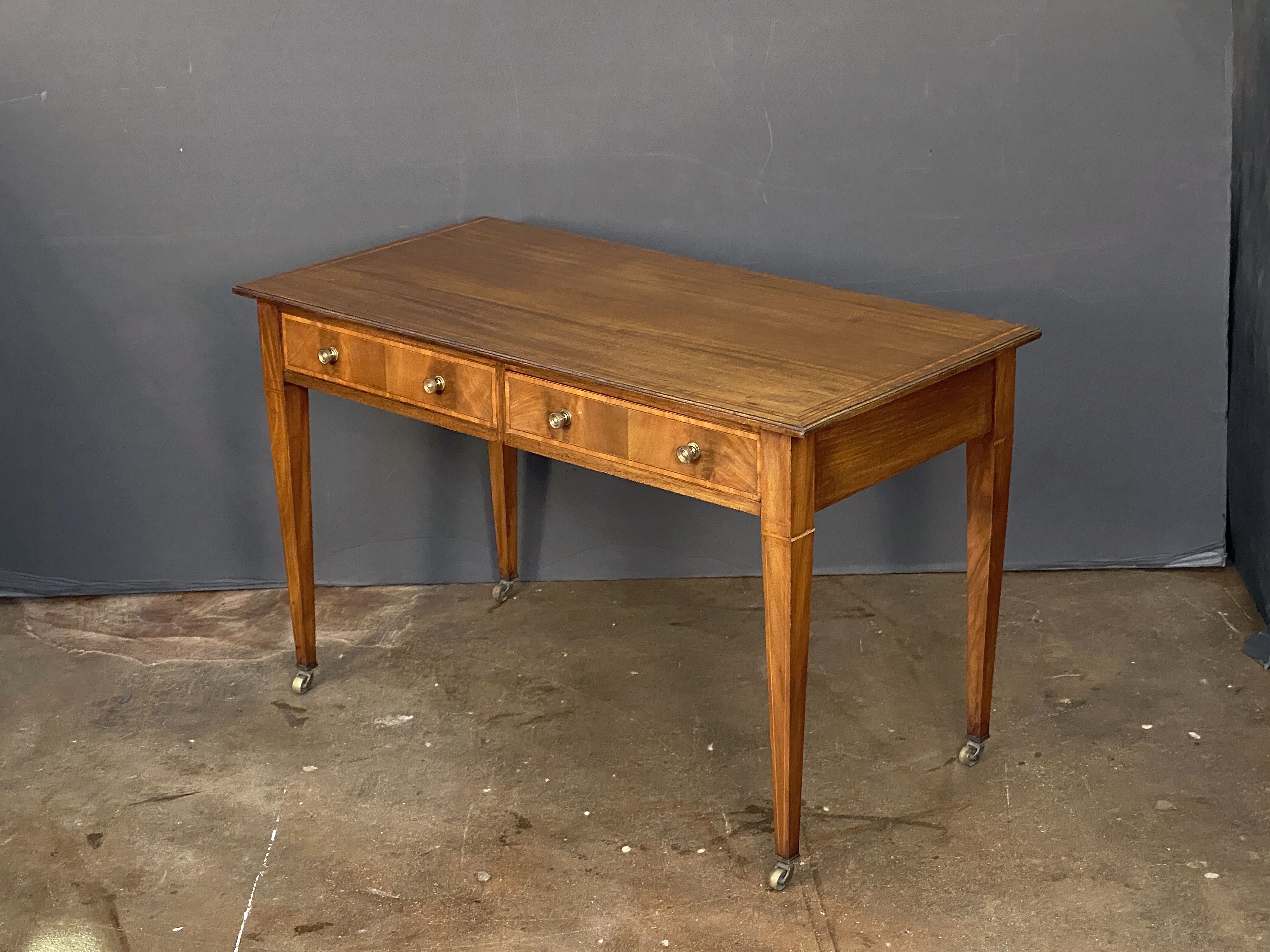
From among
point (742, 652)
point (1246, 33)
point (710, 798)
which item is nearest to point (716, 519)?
point (742, 652)

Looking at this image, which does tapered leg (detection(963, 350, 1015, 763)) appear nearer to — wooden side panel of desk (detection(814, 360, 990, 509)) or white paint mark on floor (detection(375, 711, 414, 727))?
wooden side panel of desk (detection(814, 360, 990, 509))

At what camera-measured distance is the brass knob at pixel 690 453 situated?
8.48 ft

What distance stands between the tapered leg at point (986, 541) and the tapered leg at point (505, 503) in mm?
1280

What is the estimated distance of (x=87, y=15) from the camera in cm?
361

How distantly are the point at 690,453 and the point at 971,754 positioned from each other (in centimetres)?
106

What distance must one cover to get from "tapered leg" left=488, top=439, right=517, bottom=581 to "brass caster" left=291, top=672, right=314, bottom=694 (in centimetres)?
63

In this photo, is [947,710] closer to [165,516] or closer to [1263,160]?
[1263,160]

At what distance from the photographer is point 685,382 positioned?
2617 mm

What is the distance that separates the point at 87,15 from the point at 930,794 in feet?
8.63

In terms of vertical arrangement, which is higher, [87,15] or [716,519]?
[87,15]

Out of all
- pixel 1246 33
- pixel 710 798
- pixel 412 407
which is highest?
pixel 1246 33

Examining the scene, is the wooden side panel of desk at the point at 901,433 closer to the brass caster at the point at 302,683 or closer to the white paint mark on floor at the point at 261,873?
the white paint mark on floor at the point at 261,873

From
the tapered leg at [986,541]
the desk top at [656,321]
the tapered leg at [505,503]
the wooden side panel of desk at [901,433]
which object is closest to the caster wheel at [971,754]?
the tapered leg at [986,541]

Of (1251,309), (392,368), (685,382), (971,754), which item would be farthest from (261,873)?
(1251,309)
